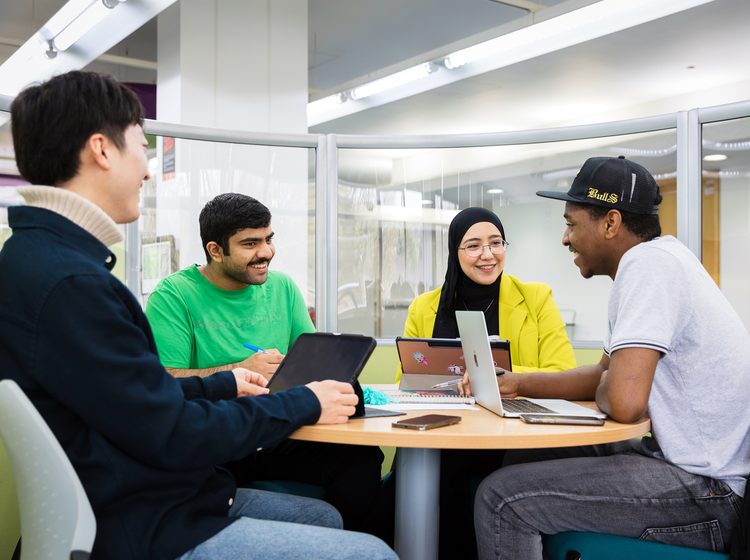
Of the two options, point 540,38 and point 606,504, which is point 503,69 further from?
point 606,504

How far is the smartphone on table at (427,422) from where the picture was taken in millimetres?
1746

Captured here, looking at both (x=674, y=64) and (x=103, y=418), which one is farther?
(x=674, y=64)

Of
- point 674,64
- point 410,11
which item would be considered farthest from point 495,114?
point 410,11

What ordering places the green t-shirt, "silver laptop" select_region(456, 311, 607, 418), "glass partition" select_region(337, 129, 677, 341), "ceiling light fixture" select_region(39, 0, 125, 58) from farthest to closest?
"ceiling light fixture" select_region(39, 0, 125, 58) < "glass partition" select_region(337, 129, 677, 341) < the green t-shirt < "silver laptop" select_region(456, 311, 607, 418)

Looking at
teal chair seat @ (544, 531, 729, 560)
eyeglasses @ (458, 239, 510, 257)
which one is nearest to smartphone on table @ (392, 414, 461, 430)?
teal chair seat @ (544, 531, 729, 560)

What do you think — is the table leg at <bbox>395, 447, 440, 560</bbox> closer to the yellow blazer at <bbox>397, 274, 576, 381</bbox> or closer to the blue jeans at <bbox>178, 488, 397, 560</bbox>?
the blue jeans at <bbox>178, 488, 397, 560</bbox>

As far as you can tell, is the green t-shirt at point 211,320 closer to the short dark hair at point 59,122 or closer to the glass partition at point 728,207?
the short dark hair at point 59,122

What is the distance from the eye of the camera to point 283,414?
1.59 meters

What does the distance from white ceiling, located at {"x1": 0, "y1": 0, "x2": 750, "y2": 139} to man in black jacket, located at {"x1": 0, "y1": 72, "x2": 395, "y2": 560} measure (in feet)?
15.6

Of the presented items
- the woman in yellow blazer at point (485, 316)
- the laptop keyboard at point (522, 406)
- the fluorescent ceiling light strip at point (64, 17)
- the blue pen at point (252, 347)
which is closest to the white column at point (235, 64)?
the fluorescent ceiling light strip at point (64, 17)

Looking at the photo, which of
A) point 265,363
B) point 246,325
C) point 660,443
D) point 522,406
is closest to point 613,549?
point 660,443

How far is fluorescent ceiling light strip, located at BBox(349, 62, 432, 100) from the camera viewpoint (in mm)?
6445

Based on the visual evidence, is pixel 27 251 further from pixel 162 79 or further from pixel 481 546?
pixel 162 79

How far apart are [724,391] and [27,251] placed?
159 centimetres
